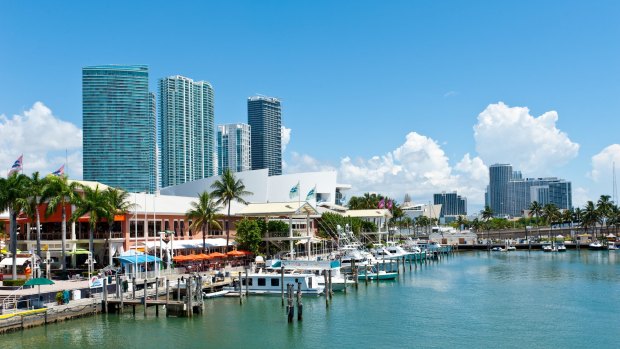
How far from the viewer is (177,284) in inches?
2512

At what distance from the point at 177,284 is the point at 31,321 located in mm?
16778

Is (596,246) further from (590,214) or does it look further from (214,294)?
(214,294)

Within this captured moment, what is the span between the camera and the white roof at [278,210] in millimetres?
95938

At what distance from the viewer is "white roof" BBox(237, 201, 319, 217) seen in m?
95.9

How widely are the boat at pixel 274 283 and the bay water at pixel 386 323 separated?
3.71ft

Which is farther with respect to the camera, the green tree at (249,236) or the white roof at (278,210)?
the white roof at (278,210)

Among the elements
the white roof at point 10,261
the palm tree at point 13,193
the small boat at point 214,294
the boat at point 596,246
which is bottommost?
the boat at point 596,246

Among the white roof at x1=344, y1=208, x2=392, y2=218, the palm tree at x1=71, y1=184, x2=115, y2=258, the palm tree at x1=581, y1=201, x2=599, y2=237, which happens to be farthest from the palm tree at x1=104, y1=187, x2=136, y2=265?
the palm tree at x1=581, y1=201, x2=599, y2=237

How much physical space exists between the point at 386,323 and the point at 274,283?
17325mm

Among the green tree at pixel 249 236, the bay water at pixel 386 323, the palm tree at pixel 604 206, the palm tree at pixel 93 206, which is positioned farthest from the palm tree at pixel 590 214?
the palm tree at pixel 93 206

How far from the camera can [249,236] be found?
90938mm

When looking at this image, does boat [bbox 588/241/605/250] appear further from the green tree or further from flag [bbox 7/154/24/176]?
flag [bbox 7/154/24/176]

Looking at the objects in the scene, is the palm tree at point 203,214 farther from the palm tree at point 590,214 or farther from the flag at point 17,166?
the palm tree at point 590,214

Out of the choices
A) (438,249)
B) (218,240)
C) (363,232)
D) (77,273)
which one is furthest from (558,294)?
(438,249)
